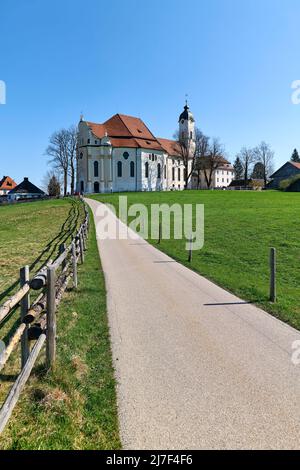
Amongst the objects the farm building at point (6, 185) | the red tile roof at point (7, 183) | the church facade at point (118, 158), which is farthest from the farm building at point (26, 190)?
the red tile roof at point (7, 183)

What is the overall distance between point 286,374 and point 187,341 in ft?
5.67

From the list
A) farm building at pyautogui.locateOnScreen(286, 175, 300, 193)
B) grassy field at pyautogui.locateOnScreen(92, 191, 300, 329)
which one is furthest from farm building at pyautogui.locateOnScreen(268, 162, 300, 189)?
grassy field at pyautogui.locateOnScreen(92, 191, 300, 329)

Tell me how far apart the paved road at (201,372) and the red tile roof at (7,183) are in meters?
114

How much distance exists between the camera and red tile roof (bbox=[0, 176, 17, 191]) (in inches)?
4454

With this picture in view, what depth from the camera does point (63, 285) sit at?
328 inches

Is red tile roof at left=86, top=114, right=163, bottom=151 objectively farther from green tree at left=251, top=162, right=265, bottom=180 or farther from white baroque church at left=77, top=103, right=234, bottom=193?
green tree at left=251, top=162, right=265, bottom=180

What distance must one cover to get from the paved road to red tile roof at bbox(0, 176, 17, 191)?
11398 cm

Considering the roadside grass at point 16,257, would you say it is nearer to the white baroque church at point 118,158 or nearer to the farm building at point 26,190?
the white baroque church at point 118,158

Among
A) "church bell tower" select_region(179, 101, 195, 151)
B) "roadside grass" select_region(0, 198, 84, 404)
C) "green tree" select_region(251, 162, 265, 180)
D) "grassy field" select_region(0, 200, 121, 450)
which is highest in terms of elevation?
"church bell tower" select_region(179, 101, 195, 151)

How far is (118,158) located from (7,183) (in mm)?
52662

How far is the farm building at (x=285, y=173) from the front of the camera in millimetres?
83625

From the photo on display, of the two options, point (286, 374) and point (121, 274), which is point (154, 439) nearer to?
point (286, 374)

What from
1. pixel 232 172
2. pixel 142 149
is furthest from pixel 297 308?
pixel 232 172

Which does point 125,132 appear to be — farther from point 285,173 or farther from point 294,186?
point 285,173
